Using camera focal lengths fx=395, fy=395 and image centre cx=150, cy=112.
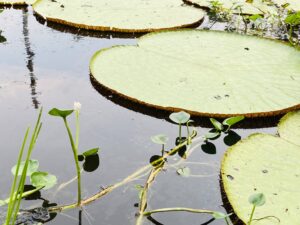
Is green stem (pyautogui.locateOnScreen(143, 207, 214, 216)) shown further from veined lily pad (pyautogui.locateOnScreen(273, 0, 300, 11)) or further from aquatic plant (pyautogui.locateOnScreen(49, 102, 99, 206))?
veined lily pad (pyautogui.locateOnScreen(273, 0, 300, 11))

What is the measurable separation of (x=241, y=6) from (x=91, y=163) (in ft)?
6.38

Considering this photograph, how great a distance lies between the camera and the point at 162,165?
1.19m

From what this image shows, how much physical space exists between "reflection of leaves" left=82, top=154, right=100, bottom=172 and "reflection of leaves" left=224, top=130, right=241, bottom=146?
0.45 metres

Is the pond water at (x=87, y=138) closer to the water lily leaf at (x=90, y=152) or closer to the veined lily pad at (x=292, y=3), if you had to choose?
the water lily leaf at (x=90, y=152)

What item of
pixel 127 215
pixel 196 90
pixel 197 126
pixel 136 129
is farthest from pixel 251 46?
pixel 127 215

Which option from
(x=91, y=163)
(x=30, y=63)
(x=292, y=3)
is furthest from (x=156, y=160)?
(x=292, y=3)

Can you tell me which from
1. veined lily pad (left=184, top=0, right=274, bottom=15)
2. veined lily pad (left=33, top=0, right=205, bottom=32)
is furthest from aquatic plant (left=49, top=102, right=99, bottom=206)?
veined lily pad (left=184, top=0, right=274, bottom=15)

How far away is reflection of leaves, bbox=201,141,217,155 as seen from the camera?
4.23 ft

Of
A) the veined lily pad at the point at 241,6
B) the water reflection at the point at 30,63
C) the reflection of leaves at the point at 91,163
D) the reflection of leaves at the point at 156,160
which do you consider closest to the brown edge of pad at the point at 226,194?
the reflection of leaves at the point at 156,160

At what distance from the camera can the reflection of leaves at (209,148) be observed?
4.23 feet

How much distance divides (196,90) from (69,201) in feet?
2.63

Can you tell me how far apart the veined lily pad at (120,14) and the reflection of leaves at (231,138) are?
3.49 ft

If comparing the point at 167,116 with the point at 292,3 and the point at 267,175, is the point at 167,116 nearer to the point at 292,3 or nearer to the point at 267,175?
the point at 267,175

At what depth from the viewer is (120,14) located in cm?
248
